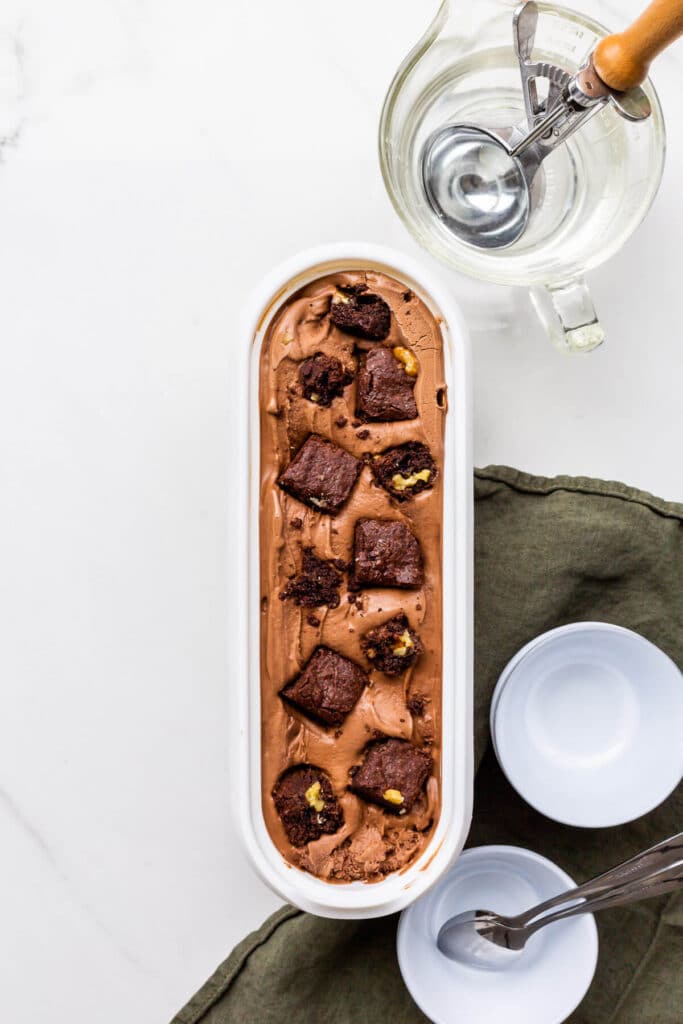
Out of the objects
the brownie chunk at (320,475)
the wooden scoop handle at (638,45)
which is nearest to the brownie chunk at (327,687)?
the brownie chunk at (320,475)

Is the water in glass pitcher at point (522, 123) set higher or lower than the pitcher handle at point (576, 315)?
higher

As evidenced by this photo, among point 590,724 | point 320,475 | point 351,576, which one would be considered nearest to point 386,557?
point 351,576

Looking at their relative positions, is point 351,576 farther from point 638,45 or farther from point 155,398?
point 638,45

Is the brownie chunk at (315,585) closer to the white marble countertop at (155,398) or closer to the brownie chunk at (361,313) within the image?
the white marble countertop at (155,398)

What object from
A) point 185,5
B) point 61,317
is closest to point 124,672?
point 61,317

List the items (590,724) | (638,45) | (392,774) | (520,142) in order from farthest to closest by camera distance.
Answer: (590,724), (520,142), (392,774), (638,45)

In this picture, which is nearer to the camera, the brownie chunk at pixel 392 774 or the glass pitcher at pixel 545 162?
the brownie chunk at pixel 392 774

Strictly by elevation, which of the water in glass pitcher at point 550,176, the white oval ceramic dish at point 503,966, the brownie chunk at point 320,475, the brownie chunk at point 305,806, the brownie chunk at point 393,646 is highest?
the water in glass pitcher at point 550,176

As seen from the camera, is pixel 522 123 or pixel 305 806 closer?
pixel 305 806
